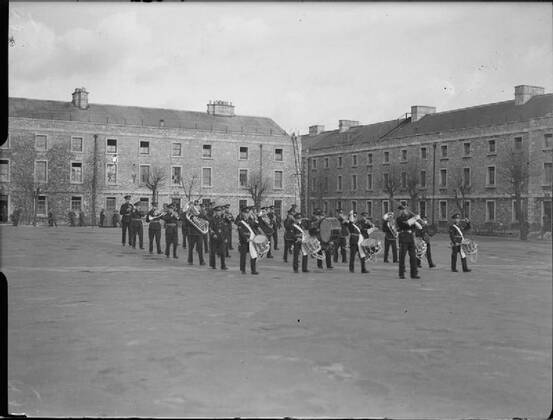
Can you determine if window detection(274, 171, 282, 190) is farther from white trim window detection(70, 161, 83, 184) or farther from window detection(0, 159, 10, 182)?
window detection(0, 159, 10, 182)

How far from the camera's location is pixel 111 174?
4.99 m

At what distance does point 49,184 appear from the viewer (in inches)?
190

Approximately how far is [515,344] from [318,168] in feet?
8.13

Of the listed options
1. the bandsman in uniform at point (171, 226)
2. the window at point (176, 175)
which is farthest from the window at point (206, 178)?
the bandsman in uniform at point (171, 226)

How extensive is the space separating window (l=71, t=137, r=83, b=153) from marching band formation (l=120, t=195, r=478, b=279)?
0.68 metres

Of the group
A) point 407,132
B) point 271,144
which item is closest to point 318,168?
point 271,144

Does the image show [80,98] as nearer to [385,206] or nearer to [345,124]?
[345,124]

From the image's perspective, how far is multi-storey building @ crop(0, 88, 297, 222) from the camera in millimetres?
4359

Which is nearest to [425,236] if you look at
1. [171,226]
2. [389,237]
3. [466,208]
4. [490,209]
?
[389,237]

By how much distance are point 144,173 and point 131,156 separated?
23cm

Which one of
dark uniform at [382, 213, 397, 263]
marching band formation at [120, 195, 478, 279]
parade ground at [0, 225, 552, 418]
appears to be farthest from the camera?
dark uniform at [382, 213, 397, 263]

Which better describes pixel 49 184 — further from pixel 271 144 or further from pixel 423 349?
pixel 423 349

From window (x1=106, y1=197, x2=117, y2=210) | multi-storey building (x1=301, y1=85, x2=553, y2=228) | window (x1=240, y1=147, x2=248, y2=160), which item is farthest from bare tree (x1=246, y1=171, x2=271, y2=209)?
window (x1=106, y1=197, x2=117, y2=210)

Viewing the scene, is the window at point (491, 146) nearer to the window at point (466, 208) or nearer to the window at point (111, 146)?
the window at point (466, 208)
